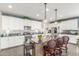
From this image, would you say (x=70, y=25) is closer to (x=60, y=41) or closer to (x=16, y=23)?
(x=60, y=41)

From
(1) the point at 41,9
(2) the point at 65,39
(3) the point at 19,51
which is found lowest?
(3) the point at 19,51

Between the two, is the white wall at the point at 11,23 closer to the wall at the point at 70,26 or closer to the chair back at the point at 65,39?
the wall at the point at 70,26

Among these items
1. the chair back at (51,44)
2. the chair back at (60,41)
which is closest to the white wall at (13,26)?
the chair back at (51,44)

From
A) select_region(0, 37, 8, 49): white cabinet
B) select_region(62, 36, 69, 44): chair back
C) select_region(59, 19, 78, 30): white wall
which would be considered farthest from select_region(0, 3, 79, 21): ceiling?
select_region(0, 37, 8, 49): white cabinet

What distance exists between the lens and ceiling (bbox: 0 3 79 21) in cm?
210

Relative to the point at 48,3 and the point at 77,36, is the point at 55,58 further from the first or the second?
the point at 48,3

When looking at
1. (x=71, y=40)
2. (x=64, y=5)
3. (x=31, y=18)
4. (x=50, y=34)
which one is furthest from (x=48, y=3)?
(x=71, y=40)

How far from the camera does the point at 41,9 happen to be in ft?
7.02

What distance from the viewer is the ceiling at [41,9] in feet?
6.88

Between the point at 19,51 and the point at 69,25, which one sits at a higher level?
the point at 69,25

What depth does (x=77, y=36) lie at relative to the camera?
2.13m

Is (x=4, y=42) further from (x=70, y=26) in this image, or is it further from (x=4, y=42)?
(x=70, y=26)

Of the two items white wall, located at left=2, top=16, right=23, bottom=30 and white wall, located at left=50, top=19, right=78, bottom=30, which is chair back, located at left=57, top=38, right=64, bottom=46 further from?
white wall, located at left=2, top=16, right=23, bottom=30

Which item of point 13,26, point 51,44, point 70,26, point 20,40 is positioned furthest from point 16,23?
point 70,26
